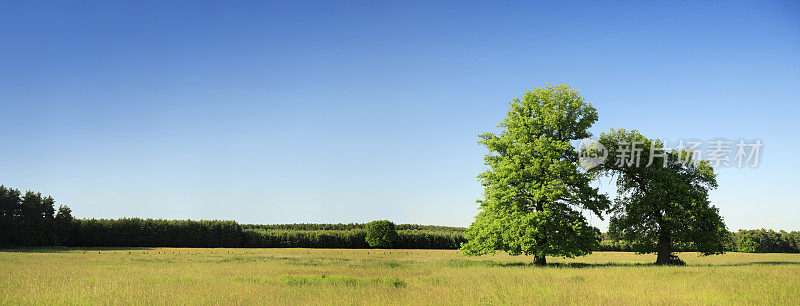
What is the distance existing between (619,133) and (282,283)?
2331 cm

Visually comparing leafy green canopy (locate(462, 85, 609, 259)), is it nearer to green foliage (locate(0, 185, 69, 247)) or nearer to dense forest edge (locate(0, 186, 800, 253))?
dense forest edge (locate(0, 186, 800, 253))

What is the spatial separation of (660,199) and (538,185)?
869cm

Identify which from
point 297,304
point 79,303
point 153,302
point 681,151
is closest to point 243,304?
point 297,304

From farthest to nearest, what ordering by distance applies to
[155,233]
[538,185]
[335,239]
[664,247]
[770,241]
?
[770,241] < [335,239] < [155,233] < [664,247] < [538,185]

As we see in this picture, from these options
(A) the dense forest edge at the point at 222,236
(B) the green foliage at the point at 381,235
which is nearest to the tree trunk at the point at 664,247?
(A) the dense forest edge at the point at 222,236

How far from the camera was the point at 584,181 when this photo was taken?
26656mm

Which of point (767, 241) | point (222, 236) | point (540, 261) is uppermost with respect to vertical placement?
point (540, 261)

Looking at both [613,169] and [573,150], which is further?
[613,169]

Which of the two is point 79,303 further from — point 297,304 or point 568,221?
point 568,221

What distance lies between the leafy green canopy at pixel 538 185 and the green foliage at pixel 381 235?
62179 mm

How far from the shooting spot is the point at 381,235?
90.0m

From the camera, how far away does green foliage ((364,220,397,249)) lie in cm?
8975

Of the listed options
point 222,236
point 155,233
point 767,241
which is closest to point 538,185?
point 222,236

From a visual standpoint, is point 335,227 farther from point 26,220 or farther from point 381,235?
point 26,220
